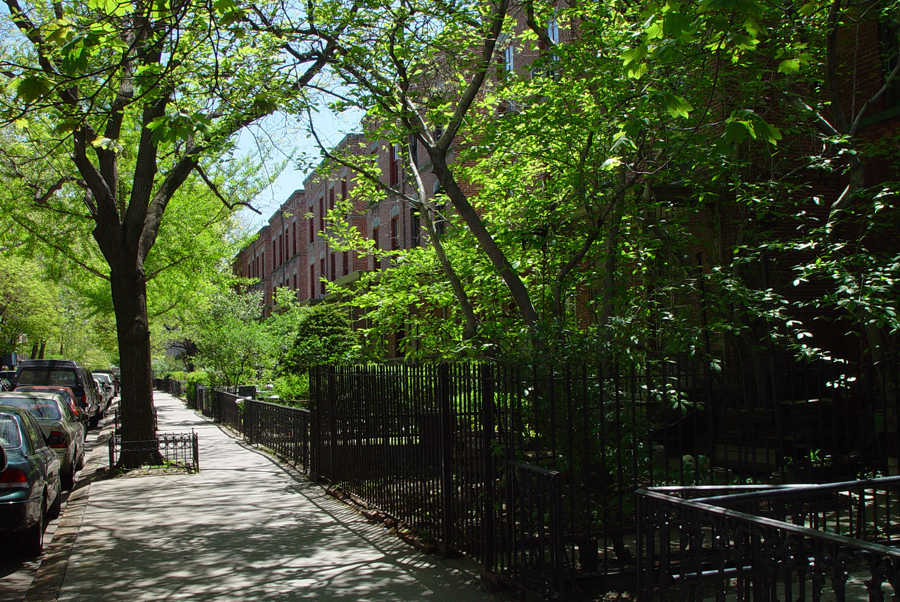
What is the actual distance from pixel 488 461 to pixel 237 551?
316cm

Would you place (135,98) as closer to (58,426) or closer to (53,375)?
(58,426)

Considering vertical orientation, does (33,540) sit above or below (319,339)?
below

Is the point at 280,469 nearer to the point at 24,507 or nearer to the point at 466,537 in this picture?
the point at 24,507

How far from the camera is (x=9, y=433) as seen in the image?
8766mm

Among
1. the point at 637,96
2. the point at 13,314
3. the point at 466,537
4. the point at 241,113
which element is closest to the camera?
the point at 466,537

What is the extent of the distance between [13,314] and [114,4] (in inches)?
1517

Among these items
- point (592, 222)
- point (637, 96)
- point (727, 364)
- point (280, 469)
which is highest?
point (637, 96)

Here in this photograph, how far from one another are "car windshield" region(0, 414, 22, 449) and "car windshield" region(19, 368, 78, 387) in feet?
52.8

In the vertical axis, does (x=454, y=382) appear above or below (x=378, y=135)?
below

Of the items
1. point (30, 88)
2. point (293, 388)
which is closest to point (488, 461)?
point (30, 88)

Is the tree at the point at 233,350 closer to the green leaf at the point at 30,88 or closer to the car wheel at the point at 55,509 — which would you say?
the car wheel at the point at 55,509

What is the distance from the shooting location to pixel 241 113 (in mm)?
10547

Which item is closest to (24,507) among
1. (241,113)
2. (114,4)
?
(114,4)

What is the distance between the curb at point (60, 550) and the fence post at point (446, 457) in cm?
347
